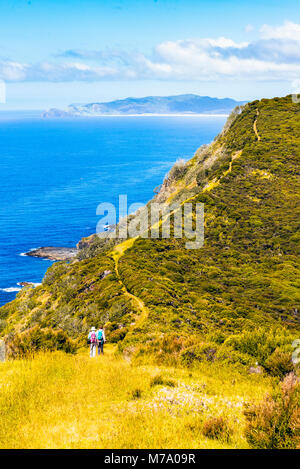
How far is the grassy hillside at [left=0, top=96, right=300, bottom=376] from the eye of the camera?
1264 centimetres

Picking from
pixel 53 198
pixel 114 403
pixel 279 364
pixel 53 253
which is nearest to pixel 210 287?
pixel 279 364

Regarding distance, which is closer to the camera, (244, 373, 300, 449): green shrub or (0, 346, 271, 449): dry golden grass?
(244, 373, 300, 449): green shrub

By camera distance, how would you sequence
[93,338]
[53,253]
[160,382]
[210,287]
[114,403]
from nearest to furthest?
[114,403], [160,382], [93,338], [210,287], [53,253]

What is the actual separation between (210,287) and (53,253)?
5419cm

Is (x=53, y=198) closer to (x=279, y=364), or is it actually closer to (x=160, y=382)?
(x=160, y=382)

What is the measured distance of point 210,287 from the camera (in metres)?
33.2

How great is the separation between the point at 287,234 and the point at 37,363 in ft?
130

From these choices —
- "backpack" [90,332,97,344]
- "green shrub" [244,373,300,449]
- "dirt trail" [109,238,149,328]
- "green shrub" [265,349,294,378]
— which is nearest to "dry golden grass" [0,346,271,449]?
"green shrub" [244,373,300,449]

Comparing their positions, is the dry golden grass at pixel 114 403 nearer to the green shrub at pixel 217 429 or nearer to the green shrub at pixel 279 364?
the green shrub at pixel 217 429

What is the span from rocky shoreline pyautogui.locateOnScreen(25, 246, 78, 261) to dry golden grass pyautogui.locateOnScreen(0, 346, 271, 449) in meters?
68.7

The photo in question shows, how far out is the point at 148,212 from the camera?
204 ft

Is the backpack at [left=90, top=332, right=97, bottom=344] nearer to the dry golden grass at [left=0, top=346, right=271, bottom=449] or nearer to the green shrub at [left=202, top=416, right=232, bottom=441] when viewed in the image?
the dry golden grass at [left=0, top=346, right=271, bottom=449]
